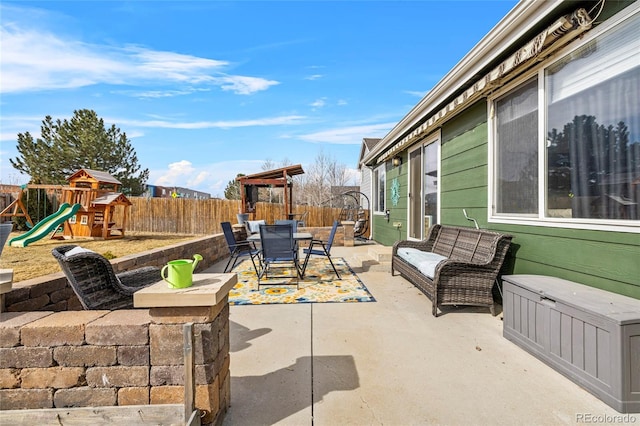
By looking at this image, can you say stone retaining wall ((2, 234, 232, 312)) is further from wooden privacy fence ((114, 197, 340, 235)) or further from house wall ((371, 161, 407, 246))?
wooden privacy fence ((114, 197, 340, 235))

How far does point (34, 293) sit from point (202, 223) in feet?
38.8

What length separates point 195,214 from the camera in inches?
539

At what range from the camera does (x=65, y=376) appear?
4.68 feet

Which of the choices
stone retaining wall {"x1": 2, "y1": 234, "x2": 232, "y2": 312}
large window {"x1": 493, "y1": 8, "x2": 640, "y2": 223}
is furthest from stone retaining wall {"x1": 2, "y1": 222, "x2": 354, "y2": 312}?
large window {"x1": 493, "y1": 8, "x2": 640, "y2": 223}

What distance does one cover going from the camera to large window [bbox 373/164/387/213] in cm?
909

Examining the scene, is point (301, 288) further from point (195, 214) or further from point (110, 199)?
point (195, 214)

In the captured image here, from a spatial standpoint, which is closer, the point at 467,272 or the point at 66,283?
the point at 66,283

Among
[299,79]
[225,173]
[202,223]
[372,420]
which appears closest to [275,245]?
[372,420]

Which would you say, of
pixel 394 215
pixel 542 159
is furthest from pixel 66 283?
pixel 394 215

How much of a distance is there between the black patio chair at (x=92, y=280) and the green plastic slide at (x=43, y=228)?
7947mm

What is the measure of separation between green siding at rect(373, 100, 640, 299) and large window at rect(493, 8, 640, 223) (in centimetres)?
17

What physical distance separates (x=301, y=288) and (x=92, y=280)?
2.68 metres

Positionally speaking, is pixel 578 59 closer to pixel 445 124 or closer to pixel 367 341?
pixel 445 124

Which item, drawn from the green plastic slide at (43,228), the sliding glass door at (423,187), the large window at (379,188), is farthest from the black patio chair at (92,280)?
the green plastic slide at (43,228)
